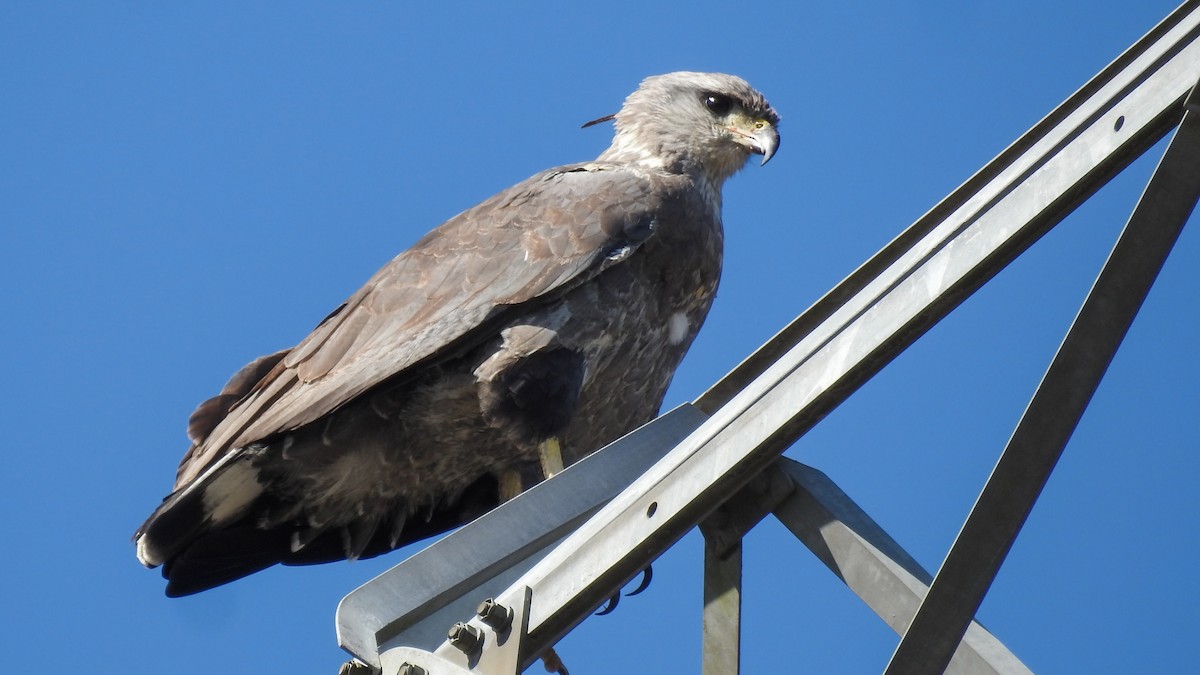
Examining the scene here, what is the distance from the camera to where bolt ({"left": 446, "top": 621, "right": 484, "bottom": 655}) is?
2.80 meters

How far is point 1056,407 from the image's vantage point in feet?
7.80

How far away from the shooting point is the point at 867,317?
8.71 feet

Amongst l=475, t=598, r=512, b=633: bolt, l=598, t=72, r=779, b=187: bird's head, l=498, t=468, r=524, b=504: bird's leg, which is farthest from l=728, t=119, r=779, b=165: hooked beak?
l=475, t=598, r=512, b=633: bolt

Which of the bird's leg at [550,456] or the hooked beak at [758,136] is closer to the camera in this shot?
the bird's leg at [550,456]

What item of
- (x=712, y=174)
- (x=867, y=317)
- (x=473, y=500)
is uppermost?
(x=712, y=174)

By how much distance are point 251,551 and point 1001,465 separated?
3.49 m

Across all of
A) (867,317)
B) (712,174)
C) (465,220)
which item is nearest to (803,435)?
(867,317)

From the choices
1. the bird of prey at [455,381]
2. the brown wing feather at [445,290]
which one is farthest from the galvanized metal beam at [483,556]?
the brown wing feather at [445,290]

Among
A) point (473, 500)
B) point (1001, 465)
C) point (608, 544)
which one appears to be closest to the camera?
point (1001, 465)

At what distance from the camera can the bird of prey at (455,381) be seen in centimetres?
498

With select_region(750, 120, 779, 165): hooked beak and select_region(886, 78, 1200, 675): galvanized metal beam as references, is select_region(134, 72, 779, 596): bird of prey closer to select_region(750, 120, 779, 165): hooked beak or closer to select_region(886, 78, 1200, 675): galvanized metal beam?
select_region(750, 120, 779, 165): hooked beak

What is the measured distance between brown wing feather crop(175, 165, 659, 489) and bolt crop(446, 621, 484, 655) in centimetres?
215

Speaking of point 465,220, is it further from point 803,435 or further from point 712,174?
point 803,435

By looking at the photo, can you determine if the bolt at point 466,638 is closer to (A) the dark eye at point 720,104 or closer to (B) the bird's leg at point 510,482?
(B) the bird's leg at point 510,482
